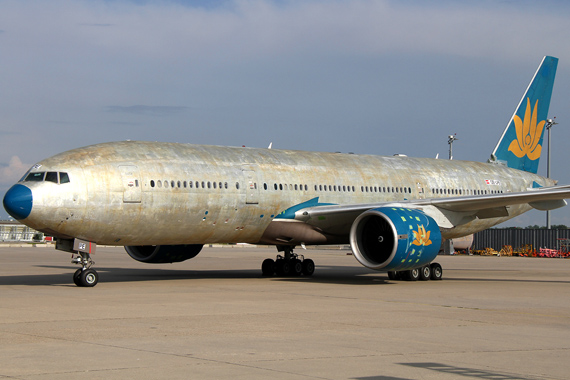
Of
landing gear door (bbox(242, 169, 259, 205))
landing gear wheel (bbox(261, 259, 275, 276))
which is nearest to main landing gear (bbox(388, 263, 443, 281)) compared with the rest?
landing gear wheel (bbox(261, 259, 275, 276))

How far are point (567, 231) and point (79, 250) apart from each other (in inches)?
1724

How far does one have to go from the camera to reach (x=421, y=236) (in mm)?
20656

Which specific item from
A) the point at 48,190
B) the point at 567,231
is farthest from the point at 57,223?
the point at 567,231

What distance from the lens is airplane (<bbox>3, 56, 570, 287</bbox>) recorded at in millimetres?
18953

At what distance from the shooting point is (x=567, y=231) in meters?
54.6

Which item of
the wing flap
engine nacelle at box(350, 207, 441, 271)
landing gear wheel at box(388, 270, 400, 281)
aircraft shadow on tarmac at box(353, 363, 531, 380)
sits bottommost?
aircraft shadow on tarmac at box(353, 363, 531, 380)

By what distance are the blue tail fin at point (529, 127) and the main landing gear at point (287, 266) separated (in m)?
9.81

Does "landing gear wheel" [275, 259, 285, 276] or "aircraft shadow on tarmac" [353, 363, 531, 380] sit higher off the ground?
"landing gear wheel" [275, 259, 285, 276]

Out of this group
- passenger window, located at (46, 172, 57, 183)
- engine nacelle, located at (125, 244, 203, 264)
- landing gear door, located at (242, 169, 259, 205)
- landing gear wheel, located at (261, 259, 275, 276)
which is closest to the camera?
passenger window, located at (46, 172, 57, 183)

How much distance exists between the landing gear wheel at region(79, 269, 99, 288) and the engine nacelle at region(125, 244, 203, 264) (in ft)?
14.6

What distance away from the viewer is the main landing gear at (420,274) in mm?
22891

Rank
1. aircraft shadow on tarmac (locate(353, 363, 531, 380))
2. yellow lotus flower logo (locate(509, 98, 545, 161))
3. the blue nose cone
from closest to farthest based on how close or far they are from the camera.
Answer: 1. aircraft shadow on tarmac (locate(353, 363, 531, 380))
2. the blue nose cone
3. yellow lotus flower logo (locate(509, 98, 545, 161))

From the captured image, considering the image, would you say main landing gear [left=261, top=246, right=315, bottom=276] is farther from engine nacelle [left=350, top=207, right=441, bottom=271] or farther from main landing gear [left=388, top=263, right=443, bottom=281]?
engine nacelle [left=350, top=207, right=441, bottom=271]

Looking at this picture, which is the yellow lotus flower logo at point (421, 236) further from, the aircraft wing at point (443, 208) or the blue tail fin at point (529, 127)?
the blue tail fin at point (529, 127)
